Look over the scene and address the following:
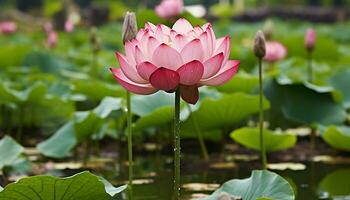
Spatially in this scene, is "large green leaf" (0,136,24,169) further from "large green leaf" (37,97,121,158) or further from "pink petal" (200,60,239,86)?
"pink petal" (200,60,239,86)

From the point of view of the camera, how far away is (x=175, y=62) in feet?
4.45

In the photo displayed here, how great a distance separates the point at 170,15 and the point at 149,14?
0.29 ft

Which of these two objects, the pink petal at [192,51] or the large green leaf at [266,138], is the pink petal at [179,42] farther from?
the large green leaf at [266,138]

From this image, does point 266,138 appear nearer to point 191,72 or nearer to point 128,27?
point 128,27

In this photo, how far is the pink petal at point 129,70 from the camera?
4.60 ft

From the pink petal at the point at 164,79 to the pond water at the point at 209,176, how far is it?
2.77 ft

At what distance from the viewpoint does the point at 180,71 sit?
1.36 meters

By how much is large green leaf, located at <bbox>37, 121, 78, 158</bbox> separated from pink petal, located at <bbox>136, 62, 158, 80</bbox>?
4.50ft

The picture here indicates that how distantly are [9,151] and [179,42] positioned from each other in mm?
1058

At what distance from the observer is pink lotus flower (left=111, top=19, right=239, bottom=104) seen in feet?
4.44

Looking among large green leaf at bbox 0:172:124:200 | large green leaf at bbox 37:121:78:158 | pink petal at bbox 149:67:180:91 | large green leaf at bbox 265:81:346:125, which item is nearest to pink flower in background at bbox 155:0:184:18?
large green leaf at bbox 265:81:346:125

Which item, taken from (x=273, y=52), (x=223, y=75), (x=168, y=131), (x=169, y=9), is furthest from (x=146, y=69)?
(x=273, y=52)

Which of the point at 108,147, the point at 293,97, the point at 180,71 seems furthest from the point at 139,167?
the point at 180,71

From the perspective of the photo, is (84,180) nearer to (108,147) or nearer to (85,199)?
(85,199)
